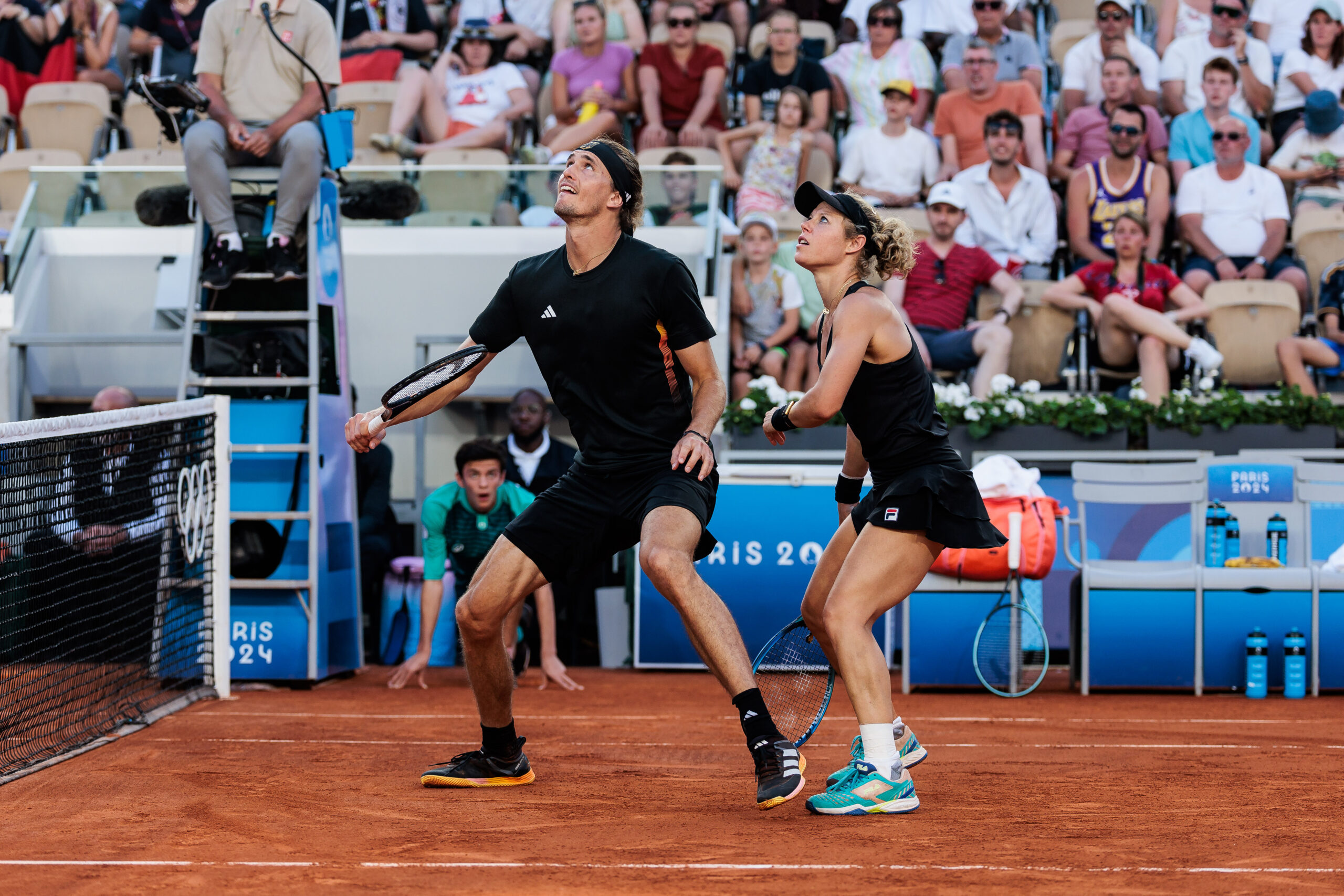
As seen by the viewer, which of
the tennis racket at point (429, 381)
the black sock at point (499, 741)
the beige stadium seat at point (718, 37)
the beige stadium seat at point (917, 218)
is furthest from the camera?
the beige stadium seat at point (718, 37)

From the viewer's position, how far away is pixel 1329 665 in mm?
8352

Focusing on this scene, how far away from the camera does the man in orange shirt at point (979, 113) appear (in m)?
12.1

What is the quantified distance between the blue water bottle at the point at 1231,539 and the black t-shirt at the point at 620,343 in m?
4.69

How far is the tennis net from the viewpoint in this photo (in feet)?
22.8

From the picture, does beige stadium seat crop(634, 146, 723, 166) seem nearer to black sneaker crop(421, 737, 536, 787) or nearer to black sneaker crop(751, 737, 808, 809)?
black sneaker crop(421, 737, 536, 787)

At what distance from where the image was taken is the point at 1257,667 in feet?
27.0

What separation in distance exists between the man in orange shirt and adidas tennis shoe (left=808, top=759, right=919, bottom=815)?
8.05 metres

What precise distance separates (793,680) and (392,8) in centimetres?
995

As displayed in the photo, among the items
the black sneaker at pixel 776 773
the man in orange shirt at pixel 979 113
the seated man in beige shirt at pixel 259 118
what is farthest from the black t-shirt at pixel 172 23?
the black sneaker at pixel 776 773

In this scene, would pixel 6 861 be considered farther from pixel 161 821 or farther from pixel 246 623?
pixel 246 623

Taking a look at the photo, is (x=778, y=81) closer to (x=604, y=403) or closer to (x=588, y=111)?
(x=588, y=111)

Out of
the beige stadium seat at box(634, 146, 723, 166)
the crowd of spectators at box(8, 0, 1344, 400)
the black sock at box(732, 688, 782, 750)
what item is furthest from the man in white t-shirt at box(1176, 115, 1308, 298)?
the black sock at box(732, 688, 782, 750)

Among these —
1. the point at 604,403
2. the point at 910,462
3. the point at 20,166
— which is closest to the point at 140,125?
the point at 20,166

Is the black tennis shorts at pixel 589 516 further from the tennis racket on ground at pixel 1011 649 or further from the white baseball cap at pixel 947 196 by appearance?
the white baseball cap at pixel 947 196
